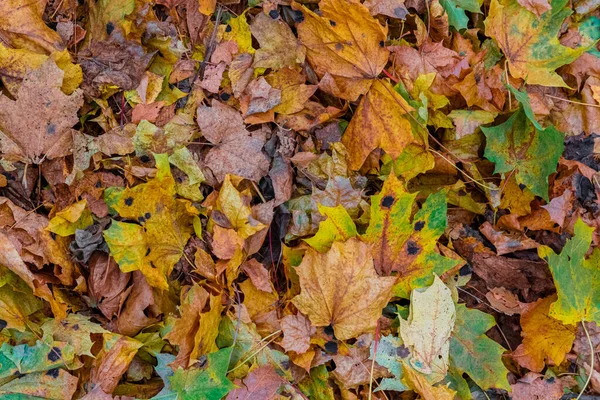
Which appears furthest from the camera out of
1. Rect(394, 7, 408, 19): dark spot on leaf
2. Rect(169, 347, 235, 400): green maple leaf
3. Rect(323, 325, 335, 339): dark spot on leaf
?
Rect(394, 7, 408, 19): dark spot on leaf

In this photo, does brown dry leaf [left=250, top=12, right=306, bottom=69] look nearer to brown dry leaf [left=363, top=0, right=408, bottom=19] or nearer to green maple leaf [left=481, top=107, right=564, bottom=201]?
brown dry leaf [left=363, top=0, right=408, bottom=19]

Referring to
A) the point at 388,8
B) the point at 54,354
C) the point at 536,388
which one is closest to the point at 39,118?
the point at 54,354

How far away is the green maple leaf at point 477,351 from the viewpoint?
1.58 m

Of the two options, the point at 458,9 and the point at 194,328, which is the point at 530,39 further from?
the point at 194,328

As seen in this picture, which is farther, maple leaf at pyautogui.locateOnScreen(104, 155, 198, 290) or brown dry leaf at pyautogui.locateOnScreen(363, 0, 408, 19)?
brown dry leaf at pyautogui.locateOnScreen(363, 0, 408, 19)

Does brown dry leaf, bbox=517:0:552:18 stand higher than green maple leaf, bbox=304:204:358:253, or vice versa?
brown dry leaf, bbox=517:0:552:18

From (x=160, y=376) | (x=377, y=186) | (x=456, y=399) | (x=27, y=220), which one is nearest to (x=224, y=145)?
(x=377, y=186)

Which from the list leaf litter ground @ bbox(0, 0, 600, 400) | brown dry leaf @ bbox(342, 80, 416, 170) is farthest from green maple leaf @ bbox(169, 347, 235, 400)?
brown dry leaf @ bbox(342, 80, 416, 170)

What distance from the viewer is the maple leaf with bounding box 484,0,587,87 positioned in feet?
5.55

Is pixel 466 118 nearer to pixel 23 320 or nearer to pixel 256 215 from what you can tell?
pixel 256 215

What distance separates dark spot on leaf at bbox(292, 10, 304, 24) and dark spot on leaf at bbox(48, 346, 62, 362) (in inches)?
52.5

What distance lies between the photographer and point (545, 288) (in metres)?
1.70

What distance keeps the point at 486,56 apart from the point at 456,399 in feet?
3.94

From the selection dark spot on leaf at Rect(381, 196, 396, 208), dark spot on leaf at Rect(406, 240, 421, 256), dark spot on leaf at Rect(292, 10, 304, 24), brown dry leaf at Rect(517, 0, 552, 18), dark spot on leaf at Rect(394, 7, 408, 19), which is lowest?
dark spot on leaf at Rect(406, 240, 421, 256)
